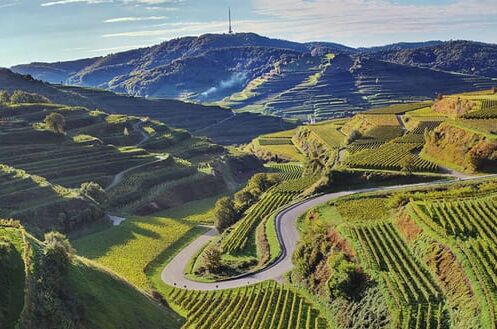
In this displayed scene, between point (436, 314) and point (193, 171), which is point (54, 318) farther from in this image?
point (193, 171)

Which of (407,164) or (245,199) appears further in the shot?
(245,199)

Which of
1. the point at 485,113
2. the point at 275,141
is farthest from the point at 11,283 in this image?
the point at 275,141

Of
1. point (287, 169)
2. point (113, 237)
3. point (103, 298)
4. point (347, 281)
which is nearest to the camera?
point (103, 298)

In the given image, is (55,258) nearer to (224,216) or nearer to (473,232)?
(473,232)

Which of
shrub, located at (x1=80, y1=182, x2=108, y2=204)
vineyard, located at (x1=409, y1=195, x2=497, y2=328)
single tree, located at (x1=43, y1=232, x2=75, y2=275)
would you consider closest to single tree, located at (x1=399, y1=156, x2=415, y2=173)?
vineyard, located at (x1=409, y1=195, x2=497, y2=328)

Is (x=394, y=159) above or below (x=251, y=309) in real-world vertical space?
above

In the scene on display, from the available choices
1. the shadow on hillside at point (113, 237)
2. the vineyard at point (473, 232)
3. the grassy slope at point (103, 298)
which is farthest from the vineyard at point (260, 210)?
the vineyard at point (473, 232)
